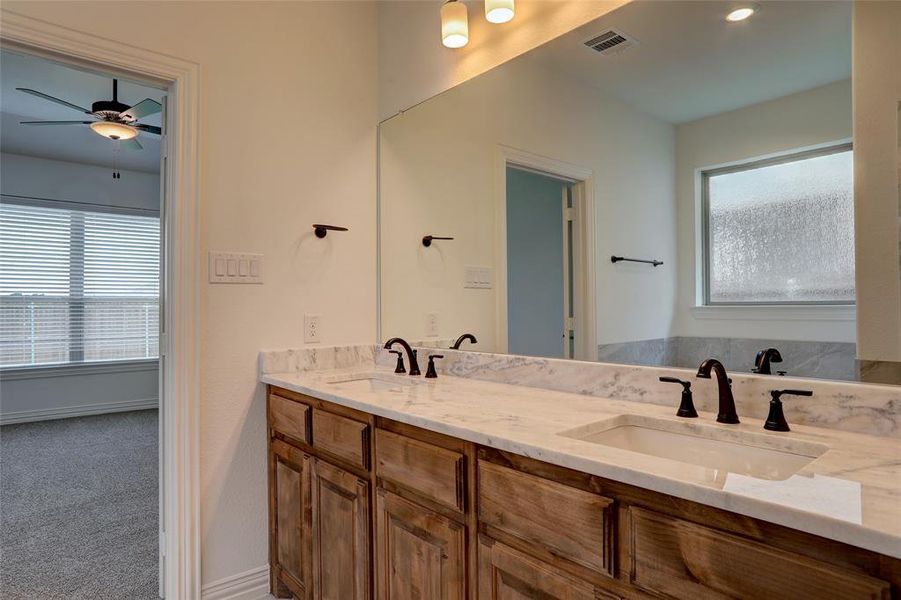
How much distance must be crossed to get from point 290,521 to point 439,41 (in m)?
1.99

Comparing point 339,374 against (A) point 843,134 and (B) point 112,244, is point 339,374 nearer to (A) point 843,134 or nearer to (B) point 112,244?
(A) point 843,134

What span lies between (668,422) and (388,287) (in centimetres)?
150

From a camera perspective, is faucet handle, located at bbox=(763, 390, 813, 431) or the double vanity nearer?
the double vanity

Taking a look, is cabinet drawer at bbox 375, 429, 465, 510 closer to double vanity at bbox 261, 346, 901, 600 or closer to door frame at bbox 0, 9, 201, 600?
double vanity at bbox 261, 346, 901, 600

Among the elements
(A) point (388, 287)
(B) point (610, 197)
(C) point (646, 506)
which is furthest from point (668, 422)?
(A) point (388, 287)

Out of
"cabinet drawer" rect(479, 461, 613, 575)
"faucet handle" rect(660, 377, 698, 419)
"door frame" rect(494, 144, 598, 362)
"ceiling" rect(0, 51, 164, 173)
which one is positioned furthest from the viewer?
"ceiling" rect(0, 51, 164, 173)

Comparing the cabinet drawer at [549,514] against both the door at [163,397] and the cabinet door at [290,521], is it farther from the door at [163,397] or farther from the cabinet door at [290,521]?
the door at [163,397]

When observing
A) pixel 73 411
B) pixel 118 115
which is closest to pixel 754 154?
pixel 118 115

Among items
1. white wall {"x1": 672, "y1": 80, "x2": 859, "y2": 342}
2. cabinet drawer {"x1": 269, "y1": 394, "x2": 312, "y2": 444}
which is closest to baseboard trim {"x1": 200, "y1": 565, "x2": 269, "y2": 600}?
cabinet drawer {"x1": 269, "y1": 394, "x2": 312, "y2": 444}

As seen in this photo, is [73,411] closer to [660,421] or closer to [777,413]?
[660,421]

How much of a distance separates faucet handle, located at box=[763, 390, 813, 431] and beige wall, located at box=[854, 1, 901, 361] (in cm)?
17

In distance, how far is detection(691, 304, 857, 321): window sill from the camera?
3.78ft

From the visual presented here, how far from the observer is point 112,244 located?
560 cm

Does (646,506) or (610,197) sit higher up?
(610,197)
